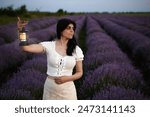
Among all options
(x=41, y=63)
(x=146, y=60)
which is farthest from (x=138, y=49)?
(x=41, y=63)

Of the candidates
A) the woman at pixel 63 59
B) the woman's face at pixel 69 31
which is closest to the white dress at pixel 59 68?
the woman at pixel 63 59

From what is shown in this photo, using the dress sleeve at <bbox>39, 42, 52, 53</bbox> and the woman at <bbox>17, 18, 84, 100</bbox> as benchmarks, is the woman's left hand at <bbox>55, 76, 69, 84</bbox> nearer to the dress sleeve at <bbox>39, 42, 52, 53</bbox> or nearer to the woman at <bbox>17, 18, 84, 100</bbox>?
the woman at <bbox>17, 18, 84, 100</bbox>

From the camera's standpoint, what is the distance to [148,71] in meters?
7.55

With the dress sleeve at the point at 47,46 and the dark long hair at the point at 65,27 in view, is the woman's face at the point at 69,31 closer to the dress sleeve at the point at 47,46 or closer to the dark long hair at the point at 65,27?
the dark long hair at the point at 65,27

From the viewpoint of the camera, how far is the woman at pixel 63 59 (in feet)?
11.0

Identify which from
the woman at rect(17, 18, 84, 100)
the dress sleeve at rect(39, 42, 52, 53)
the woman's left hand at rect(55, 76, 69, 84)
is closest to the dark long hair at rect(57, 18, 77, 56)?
the woman at rect(17, 18, 84, 100)

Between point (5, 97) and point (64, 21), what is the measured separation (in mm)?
1158

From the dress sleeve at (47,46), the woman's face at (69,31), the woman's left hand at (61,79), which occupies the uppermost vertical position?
the woman's face at (69,31)

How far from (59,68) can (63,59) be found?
82mm

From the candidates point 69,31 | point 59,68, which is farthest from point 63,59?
point 69,31

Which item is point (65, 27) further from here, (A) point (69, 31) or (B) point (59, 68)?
(B) point (59, 68)

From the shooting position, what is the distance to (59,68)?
3.40m

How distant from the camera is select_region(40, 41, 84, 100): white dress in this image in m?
3.41

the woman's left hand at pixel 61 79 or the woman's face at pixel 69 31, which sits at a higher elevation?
the woman's face at pixel 69 31
